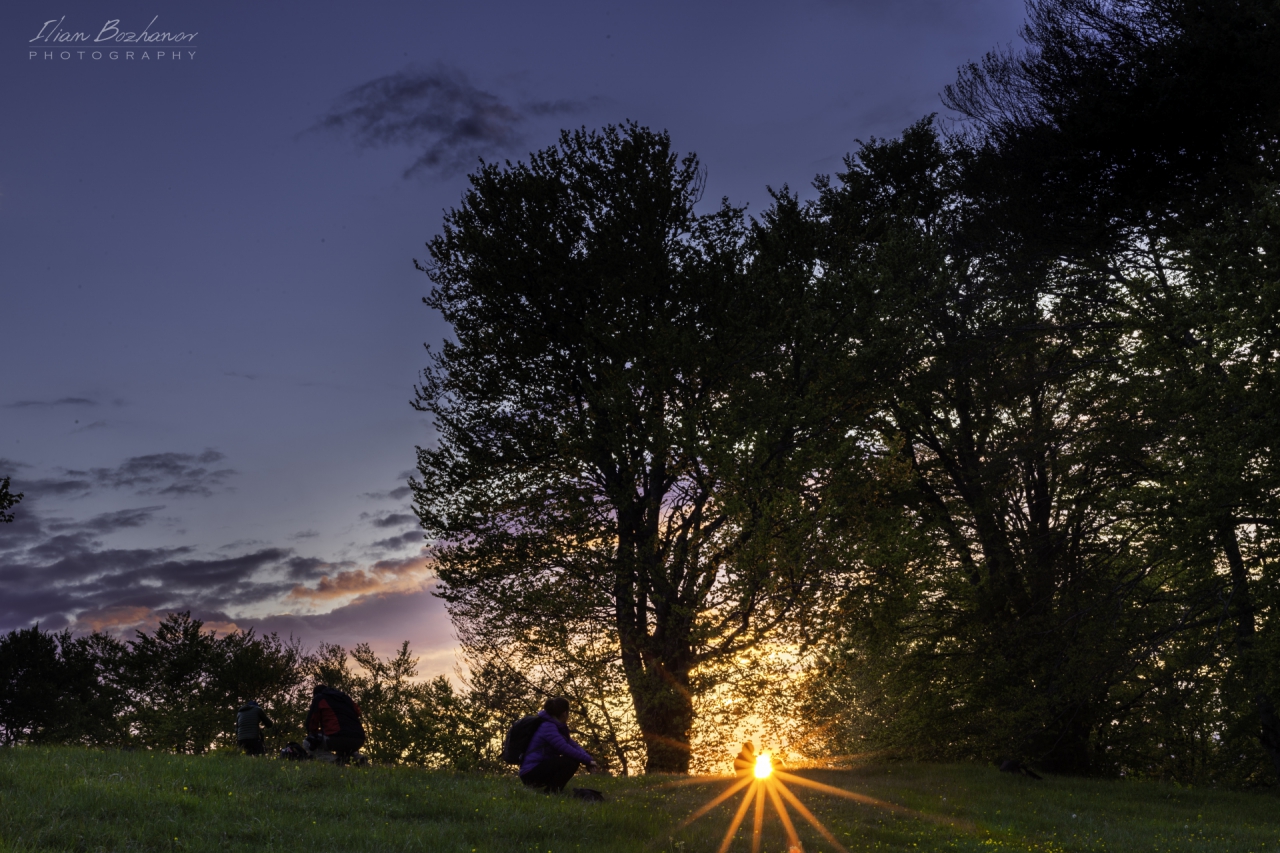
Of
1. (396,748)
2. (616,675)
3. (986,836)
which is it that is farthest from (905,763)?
(396,748)

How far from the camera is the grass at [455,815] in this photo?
350 inches


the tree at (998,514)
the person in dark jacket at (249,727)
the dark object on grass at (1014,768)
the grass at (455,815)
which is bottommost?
the dark object on grass at (1014,768)

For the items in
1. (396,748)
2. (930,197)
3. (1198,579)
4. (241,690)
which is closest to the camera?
(1198,579)

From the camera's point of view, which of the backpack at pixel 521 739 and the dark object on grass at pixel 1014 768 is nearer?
the backpack at pixel 521 739

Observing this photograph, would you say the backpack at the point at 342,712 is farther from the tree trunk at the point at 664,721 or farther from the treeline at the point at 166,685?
the treeline at the point at 166,685

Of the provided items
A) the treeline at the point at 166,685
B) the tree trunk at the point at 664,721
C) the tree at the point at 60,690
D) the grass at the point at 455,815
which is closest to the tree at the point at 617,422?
the tree trunk at the point at 664,721

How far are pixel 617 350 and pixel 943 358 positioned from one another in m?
8.24

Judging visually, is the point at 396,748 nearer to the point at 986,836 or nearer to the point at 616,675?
the point at 616,675

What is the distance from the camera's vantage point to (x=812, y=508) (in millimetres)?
18000

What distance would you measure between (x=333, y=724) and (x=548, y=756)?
16.2 feet

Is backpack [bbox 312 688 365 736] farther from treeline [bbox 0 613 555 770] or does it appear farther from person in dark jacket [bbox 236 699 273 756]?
treeline [bbox 0 613 555 770]

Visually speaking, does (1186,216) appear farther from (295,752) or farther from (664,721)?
(295,752)

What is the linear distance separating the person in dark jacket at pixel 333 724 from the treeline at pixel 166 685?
24.8 meters

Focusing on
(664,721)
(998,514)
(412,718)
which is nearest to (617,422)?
(664,721)
